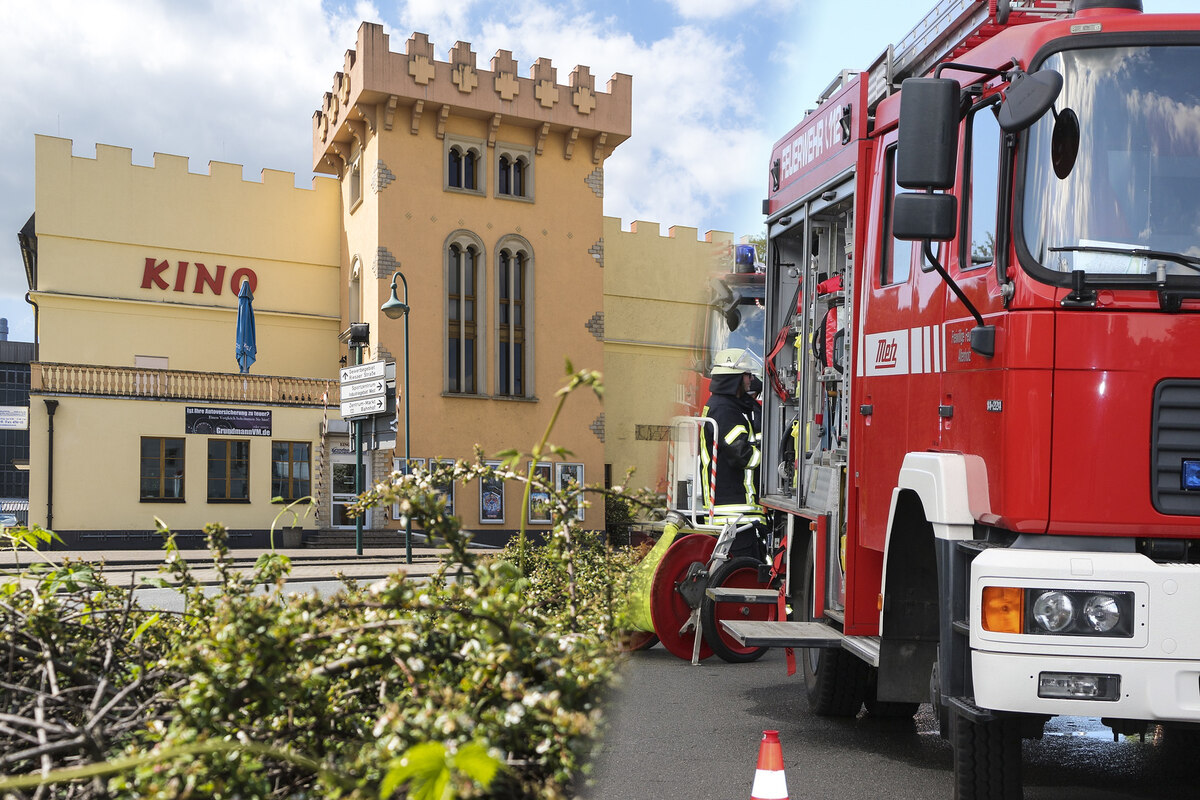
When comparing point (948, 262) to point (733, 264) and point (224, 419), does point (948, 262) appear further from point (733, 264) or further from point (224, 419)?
point (224, 419)

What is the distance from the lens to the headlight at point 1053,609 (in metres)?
4.12

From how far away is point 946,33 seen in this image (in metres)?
5.79

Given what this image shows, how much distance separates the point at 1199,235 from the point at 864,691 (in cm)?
378

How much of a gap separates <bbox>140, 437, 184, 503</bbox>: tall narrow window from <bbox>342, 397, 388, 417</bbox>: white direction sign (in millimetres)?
11608

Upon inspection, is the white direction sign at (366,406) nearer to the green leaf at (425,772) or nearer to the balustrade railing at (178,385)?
the balustrade railing at (178,385)

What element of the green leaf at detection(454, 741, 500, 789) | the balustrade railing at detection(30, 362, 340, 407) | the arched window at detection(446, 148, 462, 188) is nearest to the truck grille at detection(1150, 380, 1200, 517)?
the green leaf at detection(454, 741, 500, 789)

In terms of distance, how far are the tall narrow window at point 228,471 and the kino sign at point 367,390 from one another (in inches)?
443

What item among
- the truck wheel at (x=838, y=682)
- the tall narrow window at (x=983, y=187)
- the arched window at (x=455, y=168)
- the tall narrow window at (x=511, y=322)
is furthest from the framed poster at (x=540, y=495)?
the arched window at (x=455, y=168)

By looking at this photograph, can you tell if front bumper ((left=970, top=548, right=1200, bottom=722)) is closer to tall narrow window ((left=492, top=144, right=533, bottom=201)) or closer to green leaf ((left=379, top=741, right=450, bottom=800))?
green leaf ((left=379, top=741, right=450, bottom=800))

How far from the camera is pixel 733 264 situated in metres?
10.2

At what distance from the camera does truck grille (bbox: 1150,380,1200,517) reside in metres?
4.31

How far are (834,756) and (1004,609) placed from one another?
8.47 ft

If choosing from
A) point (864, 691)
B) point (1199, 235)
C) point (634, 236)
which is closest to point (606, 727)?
point (1199, 235)

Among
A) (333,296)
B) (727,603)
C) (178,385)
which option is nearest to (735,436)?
(727,603)
